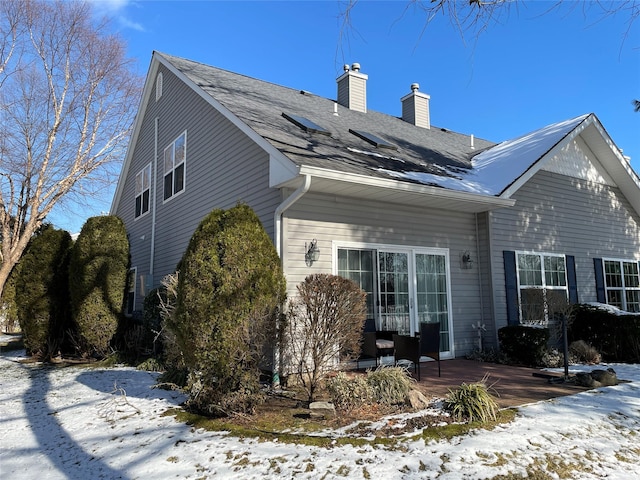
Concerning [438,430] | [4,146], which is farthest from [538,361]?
[4,146]

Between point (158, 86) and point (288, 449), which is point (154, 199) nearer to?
point (158, 86)

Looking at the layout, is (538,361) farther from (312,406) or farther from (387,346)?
(312,406)

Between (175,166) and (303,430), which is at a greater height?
(175,166)

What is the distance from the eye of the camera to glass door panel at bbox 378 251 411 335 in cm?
737

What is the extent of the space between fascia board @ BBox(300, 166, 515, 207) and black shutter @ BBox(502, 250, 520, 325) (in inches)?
46.9

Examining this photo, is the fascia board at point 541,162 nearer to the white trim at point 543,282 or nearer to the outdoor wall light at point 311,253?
the white trim at point 543,282

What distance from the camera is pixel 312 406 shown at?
476 cm

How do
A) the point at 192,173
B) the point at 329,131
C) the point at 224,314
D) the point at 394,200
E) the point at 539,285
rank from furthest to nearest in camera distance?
the point at 192,173 < the point at 539,285 < the point at 329,131 < the point at 394,200 < the point at 224,314

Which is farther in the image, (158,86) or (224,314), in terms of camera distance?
(158,86)

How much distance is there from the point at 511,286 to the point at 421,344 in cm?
336

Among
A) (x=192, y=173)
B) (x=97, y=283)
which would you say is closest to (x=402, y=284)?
(x=192, y=173)

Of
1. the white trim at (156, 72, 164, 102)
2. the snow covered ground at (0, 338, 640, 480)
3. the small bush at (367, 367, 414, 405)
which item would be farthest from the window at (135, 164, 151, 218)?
the small bush at (367, 367, 414, 405)

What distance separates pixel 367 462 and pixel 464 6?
4264 millimetres

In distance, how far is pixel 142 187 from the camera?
13.2 m
